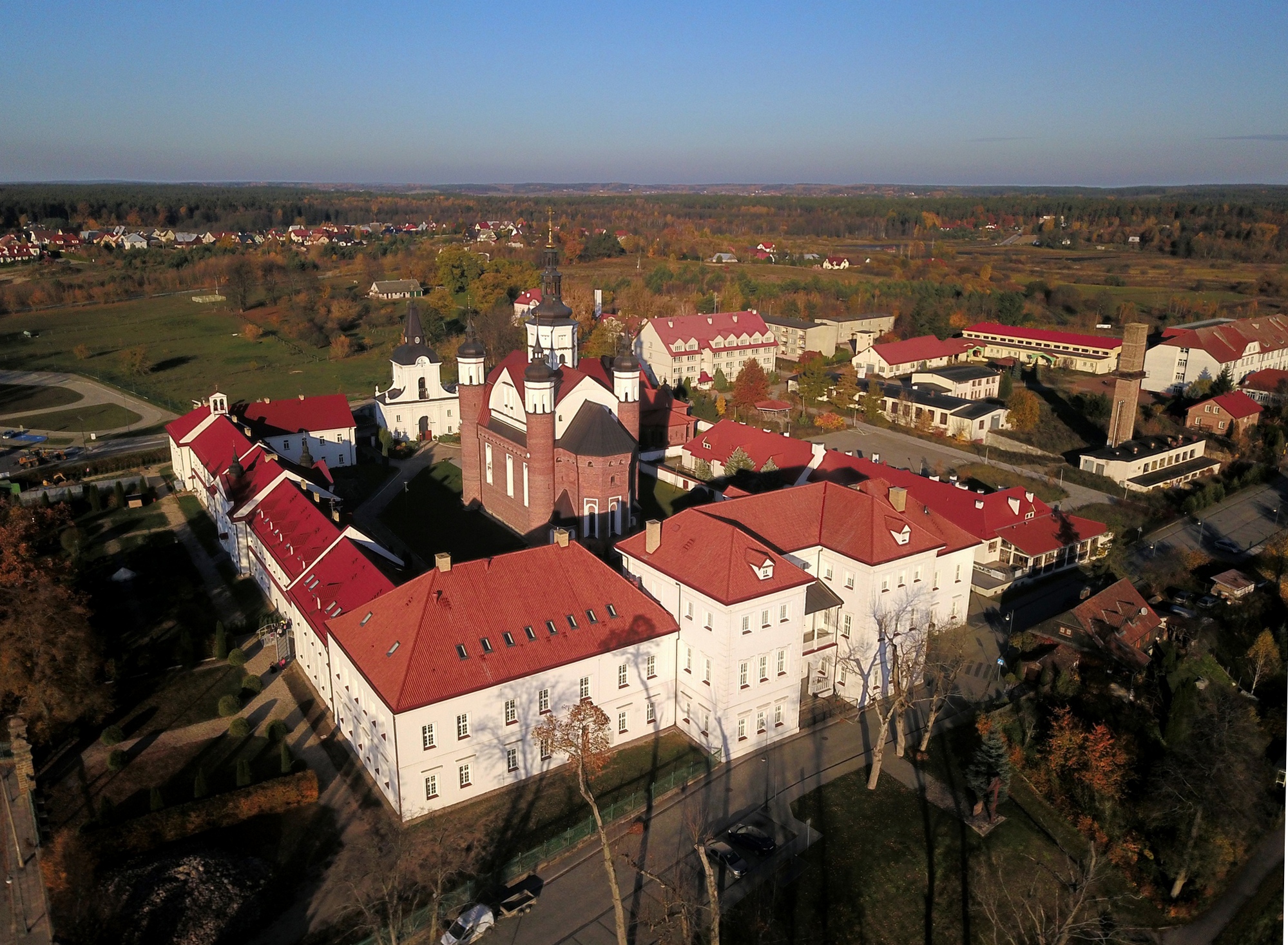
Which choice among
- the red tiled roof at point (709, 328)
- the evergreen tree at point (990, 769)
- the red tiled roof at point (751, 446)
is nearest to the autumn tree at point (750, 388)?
the red tiled roof at point (709, 328)

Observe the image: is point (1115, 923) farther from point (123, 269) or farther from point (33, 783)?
point (123, 269)

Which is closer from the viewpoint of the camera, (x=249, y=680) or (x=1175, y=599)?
(x=249, y=680)

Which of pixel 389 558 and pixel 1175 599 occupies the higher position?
pixel 389 558

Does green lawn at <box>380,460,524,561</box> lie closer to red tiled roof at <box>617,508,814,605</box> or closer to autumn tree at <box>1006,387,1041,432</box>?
red tiled roof at <box>617,508,814,605</box>

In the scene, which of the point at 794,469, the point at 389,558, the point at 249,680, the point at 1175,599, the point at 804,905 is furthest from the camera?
the point at 794,469

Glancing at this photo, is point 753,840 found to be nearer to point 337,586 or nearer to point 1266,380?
point 337,586

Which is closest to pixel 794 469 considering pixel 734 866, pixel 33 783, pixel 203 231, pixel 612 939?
pixel 734 866

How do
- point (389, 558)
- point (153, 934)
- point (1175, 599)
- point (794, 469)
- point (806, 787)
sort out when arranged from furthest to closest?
point (794, 469), point (1175, 599), point (389, 558), point (806, 787), point (153, 934)

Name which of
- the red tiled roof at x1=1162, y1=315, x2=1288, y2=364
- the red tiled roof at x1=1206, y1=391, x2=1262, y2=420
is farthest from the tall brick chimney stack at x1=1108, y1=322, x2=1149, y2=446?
the red tiled roof at x1=1162, y1=315, x2=1288, y2=364
